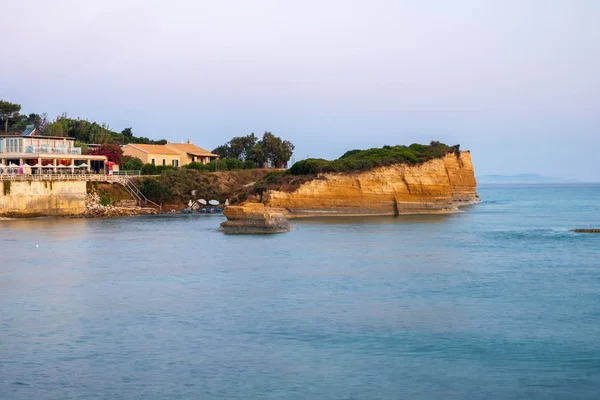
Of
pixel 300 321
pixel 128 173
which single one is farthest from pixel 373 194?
pixel 300 321

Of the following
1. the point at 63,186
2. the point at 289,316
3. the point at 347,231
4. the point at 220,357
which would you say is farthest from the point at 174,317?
the point at 63,186

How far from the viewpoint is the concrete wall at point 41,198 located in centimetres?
6334

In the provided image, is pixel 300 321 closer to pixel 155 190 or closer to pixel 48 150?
pixel 155 190

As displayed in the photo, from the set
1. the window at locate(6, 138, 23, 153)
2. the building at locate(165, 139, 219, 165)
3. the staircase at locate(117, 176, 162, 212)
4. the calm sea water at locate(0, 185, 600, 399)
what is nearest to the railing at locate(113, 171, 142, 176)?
the staircase at locate(117, 176, 162, 212)

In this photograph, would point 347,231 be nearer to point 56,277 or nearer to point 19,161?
point 56,277

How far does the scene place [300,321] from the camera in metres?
22.2

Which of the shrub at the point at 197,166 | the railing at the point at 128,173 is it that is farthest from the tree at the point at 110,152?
the shrub at the point at 197,166

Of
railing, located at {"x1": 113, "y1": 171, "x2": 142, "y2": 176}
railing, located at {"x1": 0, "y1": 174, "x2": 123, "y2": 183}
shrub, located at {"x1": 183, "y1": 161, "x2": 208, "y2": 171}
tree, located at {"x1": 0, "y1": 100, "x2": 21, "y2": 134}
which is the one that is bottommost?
railing, located at {"x1": 0, "y1": 174, "x2": 123, "y2": 183}

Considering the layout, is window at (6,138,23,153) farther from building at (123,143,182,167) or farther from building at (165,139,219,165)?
building at (165,139,219,165)

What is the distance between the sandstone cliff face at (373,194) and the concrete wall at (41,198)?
682 inches

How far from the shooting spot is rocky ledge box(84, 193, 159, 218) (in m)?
67.9

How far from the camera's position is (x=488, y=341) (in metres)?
19.7

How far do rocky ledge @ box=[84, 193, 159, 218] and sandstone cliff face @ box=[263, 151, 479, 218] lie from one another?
1402 centimetres

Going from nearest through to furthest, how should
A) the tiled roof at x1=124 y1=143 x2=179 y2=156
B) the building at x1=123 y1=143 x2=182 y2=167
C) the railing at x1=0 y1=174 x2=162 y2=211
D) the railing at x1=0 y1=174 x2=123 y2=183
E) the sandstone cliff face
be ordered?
the railing at x1=0 y1=174 x2=123 y2=183 → the railing at x1=0 y1=174 x2=162 y2=211 → the sandstone cliff face → the building at x1=123 y1=143 x2=182 y2=167 → the tiled roof at x1=124 y1=143 x2=179 y2=156
